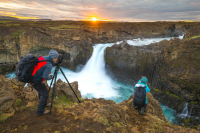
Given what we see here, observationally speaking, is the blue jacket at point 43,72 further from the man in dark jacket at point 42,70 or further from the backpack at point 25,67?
the backpack at point 25,67

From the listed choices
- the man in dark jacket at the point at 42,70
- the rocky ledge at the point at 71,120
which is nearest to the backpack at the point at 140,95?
the rocky ledge at the point at 71,120

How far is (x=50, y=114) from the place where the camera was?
4230 millimetres

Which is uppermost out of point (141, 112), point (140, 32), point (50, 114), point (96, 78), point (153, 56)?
point (140, 32)

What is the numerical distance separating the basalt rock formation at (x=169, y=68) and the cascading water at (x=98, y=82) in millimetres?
2003

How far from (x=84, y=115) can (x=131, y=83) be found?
16.5 meters

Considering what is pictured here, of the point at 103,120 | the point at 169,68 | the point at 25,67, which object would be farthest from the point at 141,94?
the point at 169,68

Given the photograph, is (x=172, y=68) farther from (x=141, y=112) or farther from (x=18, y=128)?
(x=18, y=128)

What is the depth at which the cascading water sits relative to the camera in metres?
16.8

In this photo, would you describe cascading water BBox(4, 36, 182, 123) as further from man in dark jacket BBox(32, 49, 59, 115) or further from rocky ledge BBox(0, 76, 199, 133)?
man in dark jacket BBox(32, 49, 59, 115)

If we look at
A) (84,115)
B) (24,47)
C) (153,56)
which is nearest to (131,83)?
(153,56)

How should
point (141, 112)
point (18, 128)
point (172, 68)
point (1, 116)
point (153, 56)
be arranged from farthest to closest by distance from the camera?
point (153, 56) < point (172, 68) < point (141, 112) < point (1, 116) < point (18, 128)

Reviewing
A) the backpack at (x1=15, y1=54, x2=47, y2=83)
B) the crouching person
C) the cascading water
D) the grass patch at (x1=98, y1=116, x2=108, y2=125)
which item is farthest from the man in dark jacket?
the cascading water

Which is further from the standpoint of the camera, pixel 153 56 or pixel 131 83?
pixel 131 83

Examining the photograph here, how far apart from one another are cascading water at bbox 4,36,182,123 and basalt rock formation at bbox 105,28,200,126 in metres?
2.00
